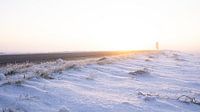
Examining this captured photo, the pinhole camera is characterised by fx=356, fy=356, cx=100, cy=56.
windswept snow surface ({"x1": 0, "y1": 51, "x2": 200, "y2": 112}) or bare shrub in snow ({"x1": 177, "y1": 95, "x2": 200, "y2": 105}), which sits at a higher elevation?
windswept snow surface ({"x1": 0, "y1": 51, "x2": 200, "y2": 112})

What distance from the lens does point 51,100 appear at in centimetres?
833

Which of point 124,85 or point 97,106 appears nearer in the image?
point 97,106

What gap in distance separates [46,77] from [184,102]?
421 centimetres

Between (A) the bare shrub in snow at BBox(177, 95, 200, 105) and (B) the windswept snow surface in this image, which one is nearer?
(B) the windswept snow surface

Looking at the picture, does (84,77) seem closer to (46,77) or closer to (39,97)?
(46,77)

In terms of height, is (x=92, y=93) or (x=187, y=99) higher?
(x=92, y=93)

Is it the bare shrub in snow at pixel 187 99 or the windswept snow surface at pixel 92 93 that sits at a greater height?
the windswept snow surface at pixel 92 93

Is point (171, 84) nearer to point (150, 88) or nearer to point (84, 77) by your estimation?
point (150, 88)

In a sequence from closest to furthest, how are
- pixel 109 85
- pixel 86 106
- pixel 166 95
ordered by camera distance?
pixel 86 106 → pixel 166 95 → pixel 109 85

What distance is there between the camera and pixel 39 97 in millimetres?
8430

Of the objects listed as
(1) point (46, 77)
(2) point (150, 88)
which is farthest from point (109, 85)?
(1) point (46, 77)

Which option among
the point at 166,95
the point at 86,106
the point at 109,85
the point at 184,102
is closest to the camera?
the point at 86,106

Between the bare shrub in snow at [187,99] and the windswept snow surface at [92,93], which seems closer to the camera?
the windswept snow surface at [92,93]

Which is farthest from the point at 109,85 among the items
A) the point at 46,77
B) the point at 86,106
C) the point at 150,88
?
the point at 86,106
